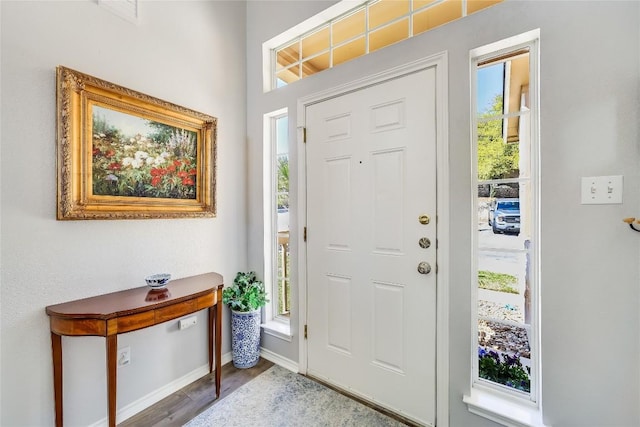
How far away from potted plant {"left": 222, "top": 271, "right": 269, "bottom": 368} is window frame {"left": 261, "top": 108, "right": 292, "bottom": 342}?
0.51 feet

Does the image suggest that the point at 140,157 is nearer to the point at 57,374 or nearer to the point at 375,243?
the point at 57,374

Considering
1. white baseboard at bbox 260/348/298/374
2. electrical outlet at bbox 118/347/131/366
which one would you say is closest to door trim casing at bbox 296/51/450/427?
white baseboard at bbox 260/348/298/374

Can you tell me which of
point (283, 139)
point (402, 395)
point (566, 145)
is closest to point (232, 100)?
point (283, 139)

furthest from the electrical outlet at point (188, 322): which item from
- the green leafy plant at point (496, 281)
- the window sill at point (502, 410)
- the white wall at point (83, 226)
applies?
the green leafy plant at point (496, 281)

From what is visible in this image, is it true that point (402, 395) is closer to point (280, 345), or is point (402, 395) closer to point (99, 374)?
point (280, 345)

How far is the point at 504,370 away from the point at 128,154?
8.15ft

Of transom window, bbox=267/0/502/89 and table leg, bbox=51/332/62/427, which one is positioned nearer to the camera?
table leg, bbox=51/332/62/427

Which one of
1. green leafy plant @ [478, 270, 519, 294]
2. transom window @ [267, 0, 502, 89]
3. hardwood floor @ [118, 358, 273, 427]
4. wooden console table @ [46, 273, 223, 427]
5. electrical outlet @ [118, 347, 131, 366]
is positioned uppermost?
transom window @ [267, 0, 502, 89]

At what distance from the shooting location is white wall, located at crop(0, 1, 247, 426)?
4.26ft

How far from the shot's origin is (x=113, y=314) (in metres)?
1.31

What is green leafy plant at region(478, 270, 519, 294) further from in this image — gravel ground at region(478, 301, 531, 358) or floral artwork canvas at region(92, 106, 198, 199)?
floral artwork canvas at region(92, 106, 198, 199)

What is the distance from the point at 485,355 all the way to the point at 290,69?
8.02ft

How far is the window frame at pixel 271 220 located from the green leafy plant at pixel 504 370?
1449mm

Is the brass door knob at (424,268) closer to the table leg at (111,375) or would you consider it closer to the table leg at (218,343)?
the table leg at (218,343)
